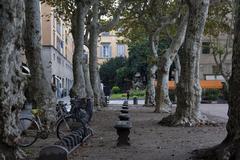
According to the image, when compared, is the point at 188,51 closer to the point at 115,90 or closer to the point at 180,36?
the point at 180,36

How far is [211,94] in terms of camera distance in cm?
5381

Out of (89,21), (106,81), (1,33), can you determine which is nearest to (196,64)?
(1,33)

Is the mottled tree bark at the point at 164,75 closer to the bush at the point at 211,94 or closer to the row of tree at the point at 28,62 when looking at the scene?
the row of tree at the point at 28,62

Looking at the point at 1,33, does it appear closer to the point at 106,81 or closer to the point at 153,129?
the point at 153,129

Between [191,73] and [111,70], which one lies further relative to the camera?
[111,70]

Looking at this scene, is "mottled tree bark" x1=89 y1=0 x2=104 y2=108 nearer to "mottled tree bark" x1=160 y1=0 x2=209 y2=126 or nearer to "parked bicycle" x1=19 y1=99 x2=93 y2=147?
"mottled tree bark" x1=160 y1=0 x2=209 y2=126

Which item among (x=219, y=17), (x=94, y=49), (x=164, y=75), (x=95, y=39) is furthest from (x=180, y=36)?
(x=219, y=17)

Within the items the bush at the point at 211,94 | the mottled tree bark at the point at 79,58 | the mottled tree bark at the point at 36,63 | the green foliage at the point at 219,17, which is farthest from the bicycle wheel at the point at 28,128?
the bush at the point at 211,94

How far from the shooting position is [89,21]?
32406 mm

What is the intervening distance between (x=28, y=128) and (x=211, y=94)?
42.5 meters

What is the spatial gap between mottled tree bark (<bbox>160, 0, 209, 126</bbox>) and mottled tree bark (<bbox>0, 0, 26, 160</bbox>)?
9593 millimetres

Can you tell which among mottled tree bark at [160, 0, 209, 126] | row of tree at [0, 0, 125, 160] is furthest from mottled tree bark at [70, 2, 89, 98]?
mottled tree bark at [160, 0, 209, 126]

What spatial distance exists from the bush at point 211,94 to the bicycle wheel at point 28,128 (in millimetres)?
41300

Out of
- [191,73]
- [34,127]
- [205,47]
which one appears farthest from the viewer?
[205,47]
